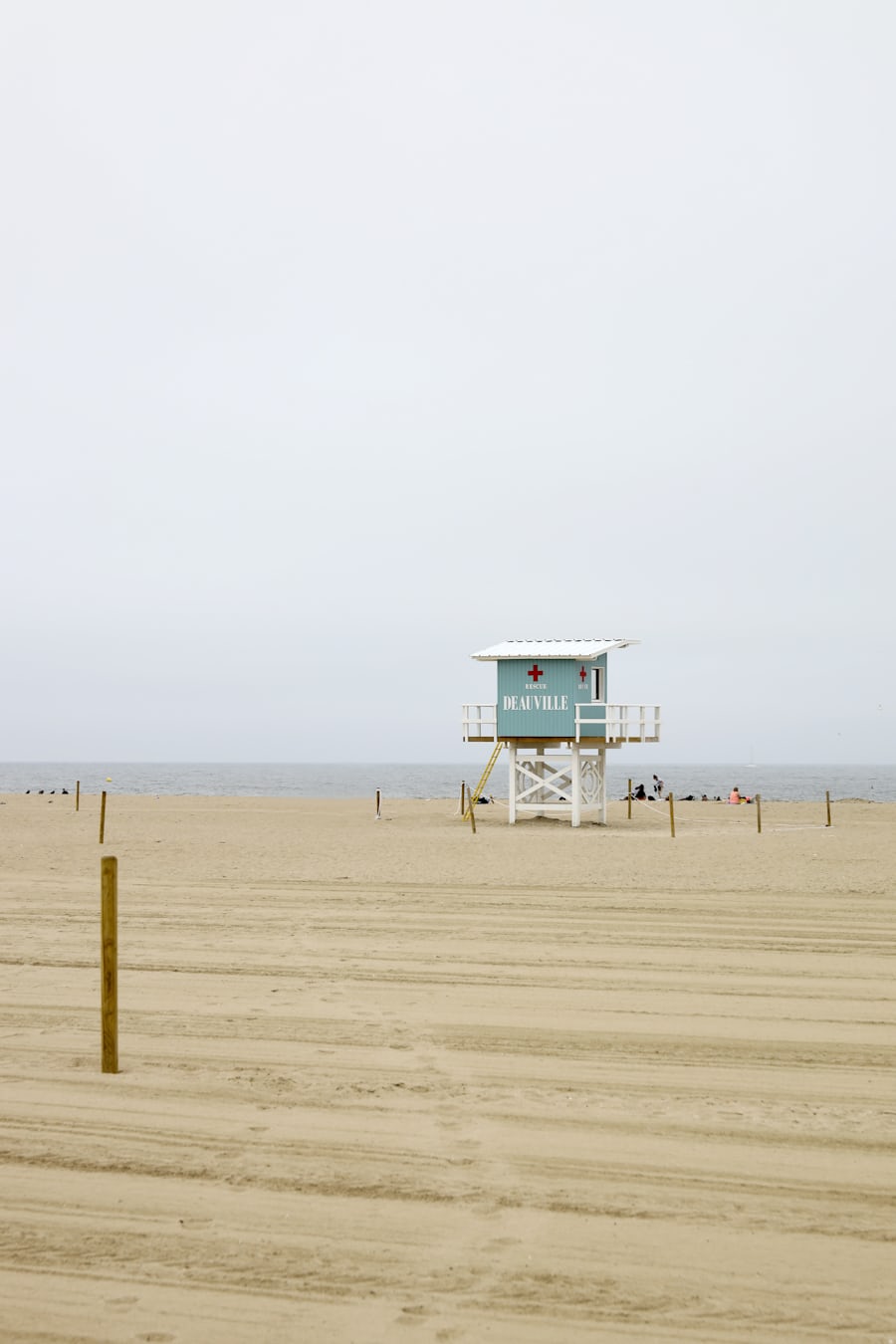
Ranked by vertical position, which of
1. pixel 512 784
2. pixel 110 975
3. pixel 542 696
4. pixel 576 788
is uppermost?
pixel 542 696

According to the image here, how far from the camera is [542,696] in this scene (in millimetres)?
32000

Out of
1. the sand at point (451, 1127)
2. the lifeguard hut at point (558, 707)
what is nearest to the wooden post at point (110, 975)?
the sand at point (451, 1127)

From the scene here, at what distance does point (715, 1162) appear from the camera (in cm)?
566

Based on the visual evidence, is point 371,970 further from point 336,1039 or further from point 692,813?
point 692,813

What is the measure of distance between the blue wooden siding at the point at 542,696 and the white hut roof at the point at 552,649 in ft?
0.74

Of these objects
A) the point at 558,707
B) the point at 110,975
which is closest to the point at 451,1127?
the point at 110,975

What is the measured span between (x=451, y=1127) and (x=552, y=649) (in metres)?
26.8

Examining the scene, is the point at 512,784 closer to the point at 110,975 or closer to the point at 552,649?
the point at 552,649

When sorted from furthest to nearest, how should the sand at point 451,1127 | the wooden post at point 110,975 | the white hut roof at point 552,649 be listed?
the white hut roof at point 552,649 → the wooden post at point 110,975 → the sand at point 451,1127

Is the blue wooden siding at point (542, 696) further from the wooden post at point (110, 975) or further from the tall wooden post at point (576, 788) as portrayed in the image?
the wooden post at point (110, 975)

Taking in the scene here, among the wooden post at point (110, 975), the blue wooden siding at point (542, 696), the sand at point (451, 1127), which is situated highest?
the blue wooden siding at point (542, 696)

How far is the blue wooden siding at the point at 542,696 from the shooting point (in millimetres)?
31859

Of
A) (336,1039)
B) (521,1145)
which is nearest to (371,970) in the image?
(336,1039)

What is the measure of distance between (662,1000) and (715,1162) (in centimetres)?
354
